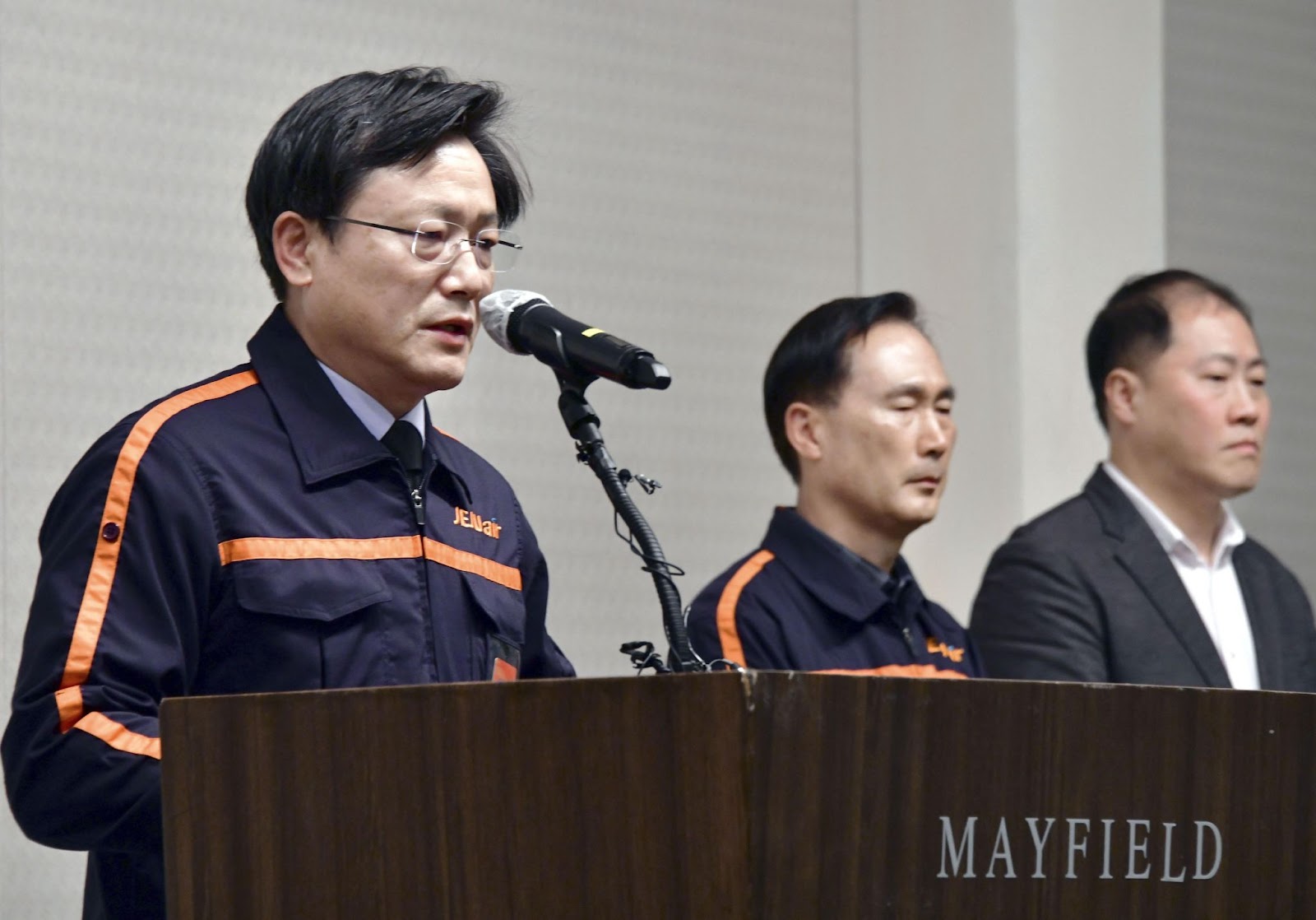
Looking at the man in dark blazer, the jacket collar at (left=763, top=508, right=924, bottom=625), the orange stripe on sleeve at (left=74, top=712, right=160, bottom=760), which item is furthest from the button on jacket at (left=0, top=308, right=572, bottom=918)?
the man in dark blazer

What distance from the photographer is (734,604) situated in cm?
250

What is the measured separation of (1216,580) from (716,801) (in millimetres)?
1957

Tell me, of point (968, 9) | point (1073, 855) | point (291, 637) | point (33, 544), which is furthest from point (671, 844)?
point (968, 9)

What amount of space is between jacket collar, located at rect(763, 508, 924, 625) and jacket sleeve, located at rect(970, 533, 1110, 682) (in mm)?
146

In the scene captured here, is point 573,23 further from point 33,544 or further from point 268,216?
point 268,216

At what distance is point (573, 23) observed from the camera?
3.44 meters

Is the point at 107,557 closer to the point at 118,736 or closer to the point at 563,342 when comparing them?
the point at 118,736

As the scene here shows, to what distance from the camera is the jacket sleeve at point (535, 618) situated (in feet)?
6.41

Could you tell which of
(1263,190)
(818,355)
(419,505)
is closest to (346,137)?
(419,505)

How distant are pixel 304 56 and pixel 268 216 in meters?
1.31

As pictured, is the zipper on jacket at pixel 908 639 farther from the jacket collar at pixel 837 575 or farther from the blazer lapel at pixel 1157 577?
the blazer lapel at pixel 1157 577

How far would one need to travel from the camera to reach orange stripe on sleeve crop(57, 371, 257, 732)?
1510 mm

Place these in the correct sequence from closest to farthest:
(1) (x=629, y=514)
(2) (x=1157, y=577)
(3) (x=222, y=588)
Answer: (1) (x=629, y=514)
(3) (x=222, y=588)
(2) (x=1157, y=577)

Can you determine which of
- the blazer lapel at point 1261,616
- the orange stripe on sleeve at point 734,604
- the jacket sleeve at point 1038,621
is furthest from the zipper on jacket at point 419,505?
the blazer lapel at point 1261,616
